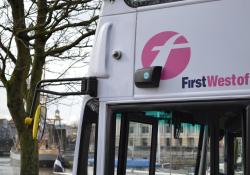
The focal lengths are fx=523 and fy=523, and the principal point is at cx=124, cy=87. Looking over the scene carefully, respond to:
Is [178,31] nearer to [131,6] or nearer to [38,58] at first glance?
[131,6]

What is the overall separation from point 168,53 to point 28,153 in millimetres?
9059

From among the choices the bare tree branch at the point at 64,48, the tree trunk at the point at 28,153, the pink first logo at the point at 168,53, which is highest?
the bare tree branch at the point at 64,48

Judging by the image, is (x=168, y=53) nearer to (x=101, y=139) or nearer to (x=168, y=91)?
(x=168, y=91)

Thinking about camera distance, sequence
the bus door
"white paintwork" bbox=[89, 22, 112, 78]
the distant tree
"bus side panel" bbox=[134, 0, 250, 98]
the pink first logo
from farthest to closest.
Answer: the distant tree < "white paintwork" bbox=[89, 22, 112, 78] < the bus door < the pink first logo < "bus side panel" bbox=[134, 0, 250, 98]

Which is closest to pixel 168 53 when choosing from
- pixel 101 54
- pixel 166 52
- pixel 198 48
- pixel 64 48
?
pixel 166 52

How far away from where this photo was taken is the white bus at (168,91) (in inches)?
119

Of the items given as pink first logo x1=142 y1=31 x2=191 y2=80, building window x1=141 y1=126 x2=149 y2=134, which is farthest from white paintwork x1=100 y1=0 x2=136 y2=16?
building window x1=141 y1=126 x2=149 y2=134

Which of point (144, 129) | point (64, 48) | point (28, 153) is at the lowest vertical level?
point (28, 153)

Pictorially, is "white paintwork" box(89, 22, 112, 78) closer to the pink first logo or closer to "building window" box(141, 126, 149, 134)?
the pink first logo

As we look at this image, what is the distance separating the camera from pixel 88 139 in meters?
3.55

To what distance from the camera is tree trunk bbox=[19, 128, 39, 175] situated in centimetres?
1173

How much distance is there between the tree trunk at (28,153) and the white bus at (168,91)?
27.3 feet

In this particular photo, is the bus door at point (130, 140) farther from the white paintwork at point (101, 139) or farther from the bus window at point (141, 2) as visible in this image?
the bus window at point (141, 2)

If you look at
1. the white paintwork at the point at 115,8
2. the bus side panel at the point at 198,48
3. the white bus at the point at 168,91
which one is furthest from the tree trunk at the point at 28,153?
the bus side panel at the point at 198,48
